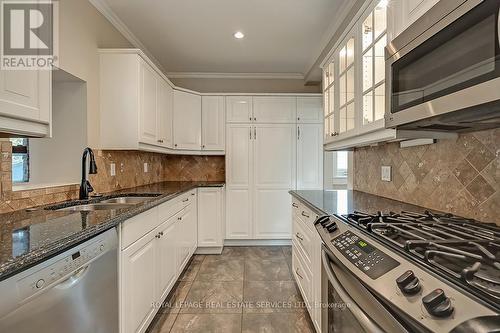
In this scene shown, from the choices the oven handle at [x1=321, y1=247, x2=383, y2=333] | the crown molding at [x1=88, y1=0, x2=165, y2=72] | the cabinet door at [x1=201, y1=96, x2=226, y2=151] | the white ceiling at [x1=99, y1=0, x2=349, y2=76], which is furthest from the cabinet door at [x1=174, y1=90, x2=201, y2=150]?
the oven handle at [x1=321, y1=247, x2=383, y2=333]

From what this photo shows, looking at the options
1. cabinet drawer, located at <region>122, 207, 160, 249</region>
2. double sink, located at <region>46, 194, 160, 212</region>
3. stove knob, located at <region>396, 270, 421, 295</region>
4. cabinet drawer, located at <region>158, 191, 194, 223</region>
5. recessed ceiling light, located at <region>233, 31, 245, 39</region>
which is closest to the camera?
stove knob, located at <region>396, 270, 421, 295</region>

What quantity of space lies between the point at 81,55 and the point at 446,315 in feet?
8.86

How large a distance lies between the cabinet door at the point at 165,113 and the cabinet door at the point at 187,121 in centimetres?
12

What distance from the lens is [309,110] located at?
3.91 m

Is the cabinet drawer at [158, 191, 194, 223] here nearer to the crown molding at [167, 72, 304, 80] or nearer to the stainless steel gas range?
the stainless steel gas range

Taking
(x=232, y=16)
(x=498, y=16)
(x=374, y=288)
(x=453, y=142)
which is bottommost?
(x=374, y=288)

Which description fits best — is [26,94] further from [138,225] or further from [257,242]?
[257,242]

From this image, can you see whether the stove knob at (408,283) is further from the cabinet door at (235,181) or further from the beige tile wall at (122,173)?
the cabinet door at (235,181)

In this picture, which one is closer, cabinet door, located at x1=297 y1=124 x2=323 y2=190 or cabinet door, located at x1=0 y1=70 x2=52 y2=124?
cabinet door, located at x1=0 y1=70 x2=52 y2=124

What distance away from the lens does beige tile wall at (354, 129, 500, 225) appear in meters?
1.19

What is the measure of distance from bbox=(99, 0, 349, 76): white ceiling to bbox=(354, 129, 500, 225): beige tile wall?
155 cm

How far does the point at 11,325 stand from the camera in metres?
0.77

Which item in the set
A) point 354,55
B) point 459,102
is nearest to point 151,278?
point 459,102

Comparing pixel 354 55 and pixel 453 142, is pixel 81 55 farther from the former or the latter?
pixel 453 142
